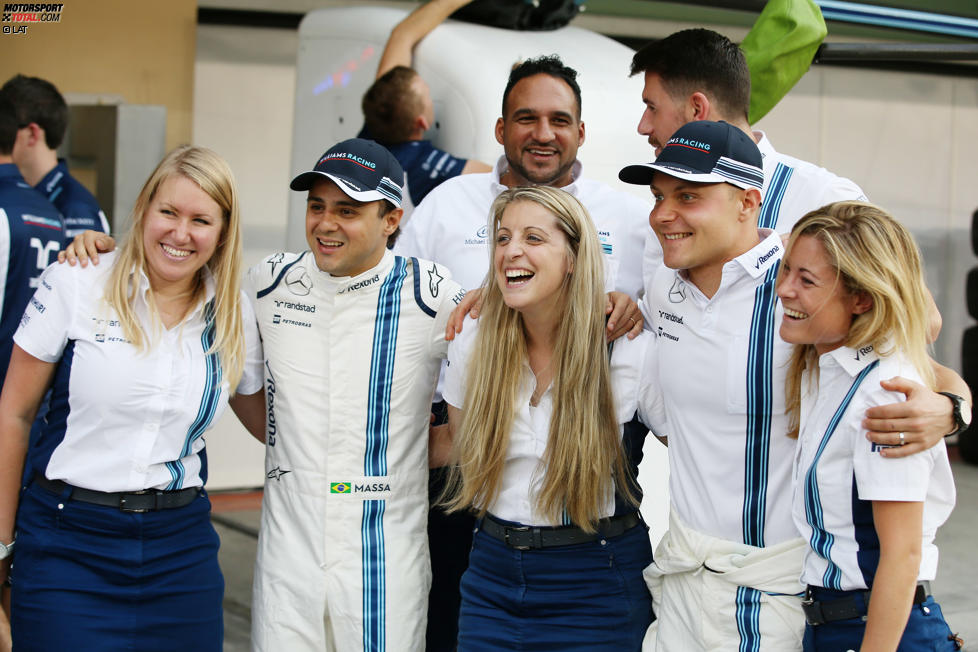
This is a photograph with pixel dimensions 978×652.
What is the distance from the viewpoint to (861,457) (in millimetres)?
1913

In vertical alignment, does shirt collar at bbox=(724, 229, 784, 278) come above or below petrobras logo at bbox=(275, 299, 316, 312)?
above

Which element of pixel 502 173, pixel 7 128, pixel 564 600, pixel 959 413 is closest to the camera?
pixel 959 413

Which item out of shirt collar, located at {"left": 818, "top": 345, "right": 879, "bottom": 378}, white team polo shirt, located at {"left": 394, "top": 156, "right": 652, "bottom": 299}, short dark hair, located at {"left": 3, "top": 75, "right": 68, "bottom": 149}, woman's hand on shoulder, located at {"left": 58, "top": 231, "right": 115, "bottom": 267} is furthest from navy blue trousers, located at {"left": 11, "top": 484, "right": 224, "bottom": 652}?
short dark hair, located at {"left": 3, "top": 75, "right": 68, "bottom": 149}

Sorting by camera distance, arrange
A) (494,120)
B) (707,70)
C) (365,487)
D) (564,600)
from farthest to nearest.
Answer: (494,120) < (707,70) < (365,487) < (564,600)

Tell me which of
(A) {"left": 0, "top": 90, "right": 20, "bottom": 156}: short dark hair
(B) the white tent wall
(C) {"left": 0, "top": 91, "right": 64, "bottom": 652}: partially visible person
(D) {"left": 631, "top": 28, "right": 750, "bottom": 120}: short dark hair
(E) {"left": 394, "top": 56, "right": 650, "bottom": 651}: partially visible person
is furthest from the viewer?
(B) the white tent wall

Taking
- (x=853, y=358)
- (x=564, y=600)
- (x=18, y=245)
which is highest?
(x=18, y=245)

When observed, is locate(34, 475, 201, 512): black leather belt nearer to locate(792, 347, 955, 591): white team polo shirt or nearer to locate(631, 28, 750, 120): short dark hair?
locate(792, 347, 955, 591): white team polo shirt

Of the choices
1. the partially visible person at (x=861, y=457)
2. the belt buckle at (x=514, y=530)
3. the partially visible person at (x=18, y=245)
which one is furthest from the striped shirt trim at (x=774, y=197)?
the partially visible person at (x=18, y=245)

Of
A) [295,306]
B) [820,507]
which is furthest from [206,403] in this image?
[820,507]

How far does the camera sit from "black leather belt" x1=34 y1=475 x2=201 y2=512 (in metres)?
2.44

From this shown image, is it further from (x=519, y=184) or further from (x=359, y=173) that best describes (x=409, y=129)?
(x=359, y=173)

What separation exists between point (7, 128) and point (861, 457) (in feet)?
10.8

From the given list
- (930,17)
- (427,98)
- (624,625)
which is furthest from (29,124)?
(930,17)

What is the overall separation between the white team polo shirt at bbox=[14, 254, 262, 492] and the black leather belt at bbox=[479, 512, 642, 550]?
0.79 m
